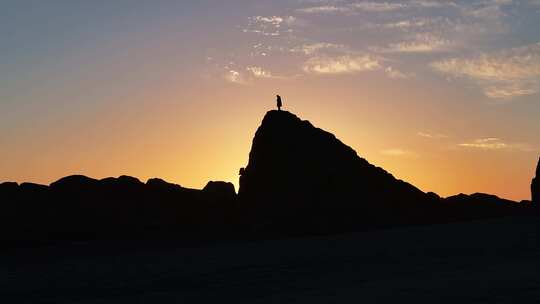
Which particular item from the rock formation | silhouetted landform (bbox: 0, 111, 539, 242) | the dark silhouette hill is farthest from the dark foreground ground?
silhouetted landform (bbox: 0, 111, 539, 242)

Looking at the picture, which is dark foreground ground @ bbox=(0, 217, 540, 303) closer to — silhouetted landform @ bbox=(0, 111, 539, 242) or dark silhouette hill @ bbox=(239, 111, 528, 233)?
dark silhouette hill @ bbox=(239, 111, 528, 233)

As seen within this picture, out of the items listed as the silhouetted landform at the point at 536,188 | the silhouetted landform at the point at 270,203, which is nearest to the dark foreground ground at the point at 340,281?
the silhouetted landform at the point at 270,203

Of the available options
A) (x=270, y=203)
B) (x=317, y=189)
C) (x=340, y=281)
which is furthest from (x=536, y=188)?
(x=340, y=281)

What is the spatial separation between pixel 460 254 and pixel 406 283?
27.8 feet

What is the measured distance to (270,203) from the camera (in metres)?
60.6

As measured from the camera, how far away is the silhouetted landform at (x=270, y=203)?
196 ft

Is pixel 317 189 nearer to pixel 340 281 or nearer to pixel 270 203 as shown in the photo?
pixel 270 203

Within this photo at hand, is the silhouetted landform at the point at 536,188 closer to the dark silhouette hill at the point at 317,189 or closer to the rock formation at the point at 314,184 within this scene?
the dark silhouette hill at the point at 317,189

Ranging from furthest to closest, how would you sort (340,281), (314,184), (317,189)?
(314,184) → (317,189) → (340,281)

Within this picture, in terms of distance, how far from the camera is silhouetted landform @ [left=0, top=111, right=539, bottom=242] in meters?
59.7

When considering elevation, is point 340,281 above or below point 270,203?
below

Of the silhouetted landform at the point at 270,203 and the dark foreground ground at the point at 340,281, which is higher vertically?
the silhouetted landform at the point at 270,203

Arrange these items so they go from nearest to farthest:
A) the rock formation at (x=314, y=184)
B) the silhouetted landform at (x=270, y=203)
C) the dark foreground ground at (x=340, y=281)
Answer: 1. the dark foreground ground at (x=340, y=281)
2. the rock formation at (x=314, y=184)
3. the silhouetted landform at (x=270, y=203)

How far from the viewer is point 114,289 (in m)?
20.0
